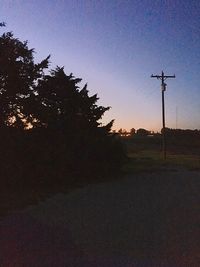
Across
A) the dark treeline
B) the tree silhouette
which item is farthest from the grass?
the tree silhouette

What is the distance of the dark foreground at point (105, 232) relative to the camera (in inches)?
388

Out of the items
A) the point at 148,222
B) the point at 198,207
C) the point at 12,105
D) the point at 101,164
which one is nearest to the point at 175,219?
the point at 148,222

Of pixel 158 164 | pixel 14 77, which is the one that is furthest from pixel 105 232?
pixel 158 164

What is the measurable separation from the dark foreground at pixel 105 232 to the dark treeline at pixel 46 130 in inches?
147

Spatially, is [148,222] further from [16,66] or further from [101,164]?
[101,164]

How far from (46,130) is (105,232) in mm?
15183

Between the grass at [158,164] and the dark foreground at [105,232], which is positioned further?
the grass at [158,164]

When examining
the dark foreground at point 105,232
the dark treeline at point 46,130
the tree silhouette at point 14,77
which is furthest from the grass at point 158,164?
the dark foreground at point 105,232

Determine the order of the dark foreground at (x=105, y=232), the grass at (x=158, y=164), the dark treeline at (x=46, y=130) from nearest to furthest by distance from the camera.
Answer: the dark foreground at (x=105, y=232) < the dark treeline at (x=46, y=130) < the grass at (x=158, y=164)

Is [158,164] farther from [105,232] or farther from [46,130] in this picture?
[105,232]

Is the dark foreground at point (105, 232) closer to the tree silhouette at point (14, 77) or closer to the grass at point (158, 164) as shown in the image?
the tree silhouette at point (14, 77)

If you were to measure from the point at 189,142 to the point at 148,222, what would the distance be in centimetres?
7932

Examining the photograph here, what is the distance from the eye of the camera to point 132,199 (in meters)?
19.7

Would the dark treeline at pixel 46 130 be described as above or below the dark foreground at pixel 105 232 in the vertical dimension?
above
